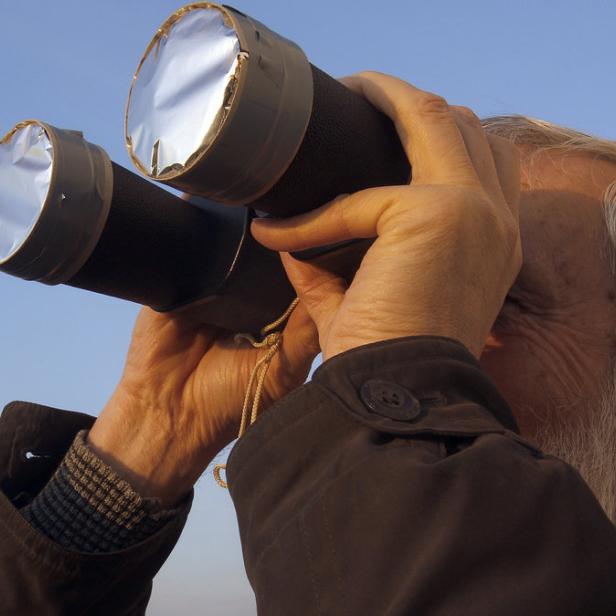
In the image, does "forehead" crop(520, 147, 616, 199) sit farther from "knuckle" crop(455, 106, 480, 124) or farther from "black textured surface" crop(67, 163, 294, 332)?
"black textured surface" crop(67, 163, 294, 332)

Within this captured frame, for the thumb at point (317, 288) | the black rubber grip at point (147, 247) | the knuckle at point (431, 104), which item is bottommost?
the thumb at point (317, 288)

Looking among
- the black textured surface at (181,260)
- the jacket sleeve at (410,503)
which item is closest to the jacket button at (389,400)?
the jacket sleeve at (410,503)

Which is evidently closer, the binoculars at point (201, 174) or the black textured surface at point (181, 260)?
the binoculars at point (201, 174)

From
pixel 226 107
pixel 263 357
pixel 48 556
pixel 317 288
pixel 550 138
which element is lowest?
pixel 48 556

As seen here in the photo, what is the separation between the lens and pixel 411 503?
0.74 m

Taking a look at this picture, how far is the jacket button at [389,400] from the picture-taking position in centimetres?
81

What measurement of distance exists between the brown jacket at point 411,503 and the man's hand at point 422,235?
6 cm

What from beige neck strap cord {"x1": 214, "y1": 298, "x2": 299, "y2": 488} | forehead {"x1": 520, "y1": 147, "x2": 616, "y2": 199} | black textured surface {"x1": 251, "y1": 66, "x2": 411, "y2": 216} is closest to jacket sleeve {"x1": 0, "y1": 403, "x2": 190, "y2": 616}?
beige neck strap cord {"x1": 214, "y1": 298, "x2": 299, "y2": 488}

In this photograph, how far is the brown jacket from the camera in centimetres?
70

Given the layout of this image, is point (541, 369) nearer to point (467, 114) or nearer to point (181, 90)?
point (467, 114)

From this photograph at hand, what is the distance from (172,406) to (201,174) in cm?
64

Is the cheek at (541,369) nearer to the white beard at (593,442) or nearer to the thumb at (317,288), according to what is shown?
the white beard at (593,442)

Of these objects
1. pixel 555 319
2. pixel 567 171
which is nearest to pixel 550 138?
pixel 567 171

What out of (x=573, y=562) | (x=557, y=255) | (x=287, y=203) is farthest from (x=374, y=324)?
(x=557, y=255)
